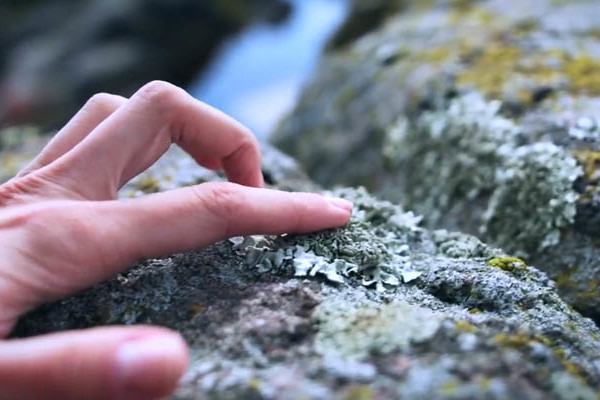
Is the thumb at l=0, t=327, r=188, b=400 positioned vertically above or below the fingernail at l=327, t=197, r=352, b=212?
below

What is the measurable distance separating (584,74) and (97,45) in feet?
35.0

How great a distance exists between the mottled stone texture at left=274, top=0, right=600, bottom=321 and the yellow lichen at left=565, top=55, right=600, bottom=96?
0.04 feet

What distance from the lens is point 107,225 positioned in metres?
2.16

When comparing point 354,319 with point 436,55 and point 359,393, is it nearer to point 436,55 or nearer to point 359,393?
point 359,393

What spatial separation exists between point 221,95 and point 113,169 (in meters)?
10.4

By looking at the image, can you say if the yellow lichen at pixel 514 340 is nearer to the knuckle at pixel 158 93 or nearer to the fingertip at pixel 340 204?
the fingertip at pixel 340 204

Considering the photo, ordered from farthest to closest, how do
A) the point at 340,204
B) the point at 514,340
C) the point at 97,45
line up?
the point at 97,45 → the point at 340,204 → the point at 514,340

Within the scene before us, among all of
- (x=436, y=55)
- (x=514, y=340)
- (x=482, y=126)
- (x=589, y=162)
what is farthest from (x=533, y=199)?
(x=436, y=55)

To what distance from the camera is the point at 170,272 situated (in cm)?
235

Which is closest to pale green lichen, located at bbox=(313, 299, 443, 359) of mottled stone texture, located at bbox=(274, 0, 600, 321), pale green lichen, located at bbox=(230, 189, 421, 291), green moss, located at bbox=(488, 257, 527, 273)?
pale green lichen, located at bbox=(230, 189, 421, 291)

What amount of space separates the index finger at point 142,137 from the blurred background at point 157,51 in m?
8.13

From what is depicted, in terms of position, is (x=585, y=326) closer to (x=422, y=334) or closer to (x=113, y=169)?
(x=422, y=334)

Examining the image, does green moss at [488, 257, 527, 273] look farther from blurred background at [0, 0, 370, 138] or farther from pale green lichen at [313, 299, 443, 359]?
blurred background at [0, 0, 370, 138]

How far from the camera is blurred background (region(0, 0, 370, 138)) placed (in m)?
11.8
